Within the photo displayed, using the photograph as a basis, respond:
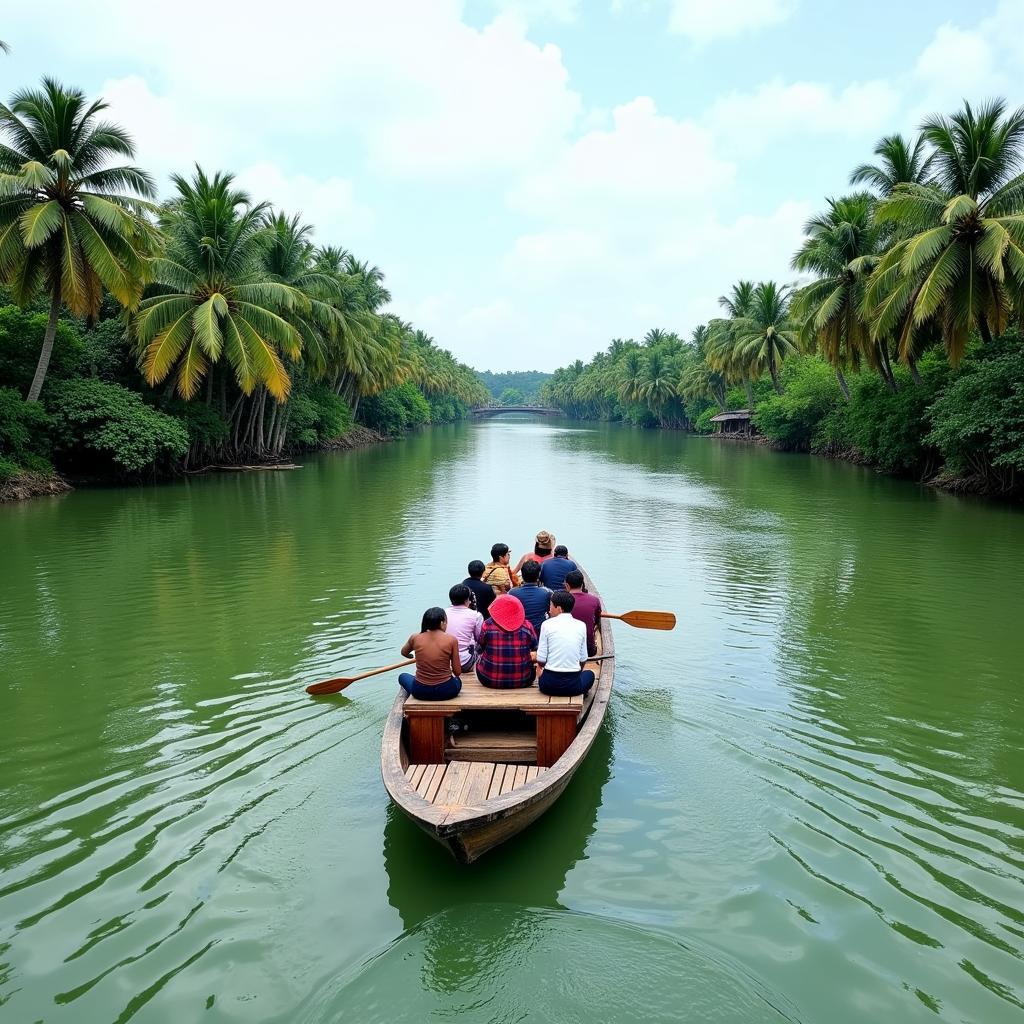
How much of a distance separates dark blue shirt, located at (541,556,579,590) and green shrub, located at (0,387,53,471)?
62.6 ft

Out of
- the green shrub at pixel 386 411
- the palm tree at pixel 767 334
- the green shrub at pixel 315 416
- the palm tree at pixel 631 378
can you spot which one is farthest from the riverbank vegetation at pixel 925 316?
the palm tree at pixel 631 378

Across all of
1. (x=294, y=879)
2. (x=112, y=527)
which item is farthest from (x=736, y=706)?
(x=112, y=527)

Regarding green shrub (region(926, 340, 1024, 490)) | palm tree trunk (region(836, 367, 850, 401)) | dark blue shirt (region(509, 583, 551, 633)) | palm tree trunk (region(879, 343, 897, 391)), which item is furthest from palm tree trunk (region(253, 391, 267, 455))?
dark blue shirt (region(509, 583, 551, 633))

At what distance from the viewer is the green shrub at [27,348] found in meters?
22.0

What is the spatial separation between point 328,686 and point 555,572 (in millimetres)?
2766

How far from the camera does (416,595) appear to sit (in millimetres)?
11633

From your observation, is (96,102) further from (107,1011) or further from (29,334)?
(107,1011)

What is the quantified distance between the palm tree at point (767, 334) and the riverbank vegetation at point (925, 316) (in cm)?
534

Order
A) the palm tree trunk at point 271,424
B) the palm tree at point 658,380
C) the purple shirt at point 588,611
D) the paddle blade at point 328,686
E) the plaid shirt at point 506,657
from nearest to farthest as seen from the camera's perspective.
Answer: the plaid shirt at point 506,657
the purple shirt at point 588,611
the paddle blade at point 328,686
the palm tree trunk at point 271,424
the palm tree at point 658,380

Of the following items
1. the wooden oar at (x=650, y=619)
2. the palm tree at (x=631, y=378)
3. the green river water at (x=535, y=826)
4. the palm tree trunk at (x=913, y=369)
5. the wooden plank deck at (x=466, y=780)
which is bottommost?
the green river water at (x=535, y=826)

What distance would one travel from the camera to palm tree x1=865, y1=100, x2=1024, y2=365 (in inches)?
753

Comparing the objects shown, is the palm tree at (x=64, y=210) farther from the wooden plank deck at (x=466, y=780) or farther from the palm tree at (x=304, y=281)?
the wooden plank deck at (x=466, y=780)

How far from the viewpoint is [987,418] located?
19391 millimetres

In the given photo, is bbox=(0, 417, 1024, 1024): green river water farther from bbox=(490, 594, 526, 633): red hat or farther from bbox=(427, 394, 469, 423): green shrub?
bbox=(427, 394, 469, 423): green shrub
